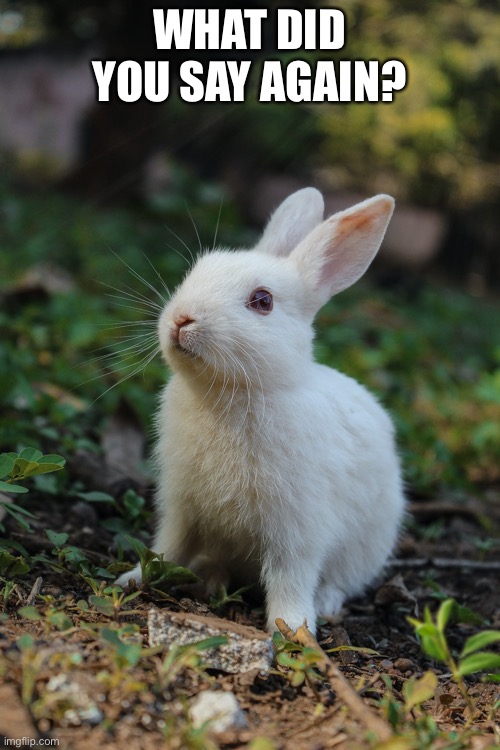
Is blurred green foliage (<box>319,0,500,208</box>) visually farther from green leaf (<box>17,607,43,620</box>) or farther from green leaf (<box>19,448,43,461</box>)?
green leaf (<box>17,607,43,620</box>)

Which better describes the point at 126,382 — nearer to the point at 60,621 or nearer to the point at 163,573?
the point at 163,573

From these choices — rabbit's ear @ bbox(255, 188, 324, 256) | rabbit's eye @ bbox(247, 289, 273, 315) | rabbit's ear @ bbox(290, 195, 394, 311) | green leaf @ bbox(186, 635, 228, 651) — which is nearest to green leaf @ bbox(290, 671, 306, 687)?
green leaf @ bbox(186, 635, 228, 651)

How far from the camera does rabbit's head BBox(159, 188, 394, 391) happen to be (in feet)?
9.46

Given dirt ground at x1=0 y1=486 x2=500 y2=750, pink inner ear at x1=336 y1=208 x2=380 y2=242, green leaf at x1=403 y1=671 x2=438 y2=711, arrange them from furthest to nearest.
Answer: pink inner ear at x1=336 y1=208 x2=380 y2=242 → green leaf at x1=403 y1=671 x2=438 y2=711 → dirt ground at x1=0 y1=486 x2=500 y2=750

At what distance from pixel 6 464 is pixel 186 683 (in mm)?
926

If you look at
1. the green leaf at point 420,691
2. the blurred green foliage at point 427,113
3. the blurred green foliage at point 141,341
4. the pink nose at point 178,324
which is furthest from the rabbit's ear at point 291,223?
the blurred green foliage at point 427,113

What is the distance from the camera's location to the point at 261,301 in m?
3.11

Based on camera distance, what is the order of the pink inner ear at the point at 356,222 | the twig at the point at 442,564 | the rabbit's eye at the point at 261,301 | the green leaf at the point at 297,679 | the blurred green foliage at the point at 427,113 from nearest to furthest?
the green leaf at the point at 297,679, the rabbit's eye at the point at 261,301, the pink inner ear at the point at 356,222, the twig at the point at 442,564, the blurred green foliage at the point at 427,113

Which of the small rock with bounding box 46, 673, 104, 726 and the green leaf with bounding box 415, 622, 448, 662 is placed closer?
the small rock with bounding box 46, 673, 104, 726

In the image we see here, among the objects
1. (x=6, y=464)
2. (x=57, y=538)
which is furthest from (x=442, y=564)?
(x=6, y=464)

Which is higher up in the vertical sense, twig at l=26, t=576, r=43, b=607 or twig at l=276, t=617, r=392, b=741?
twig at l=26, t=576, r=43, b=607

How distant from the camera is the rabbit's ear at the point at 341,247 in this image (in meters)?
3.30
